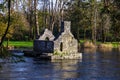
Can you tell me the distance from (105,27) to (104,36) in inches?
374

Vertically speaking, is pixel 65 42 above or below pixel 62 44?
above

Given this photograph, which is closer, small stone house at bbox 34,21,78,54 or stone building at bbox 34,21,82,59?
stone building at bbox 34,21,82,59

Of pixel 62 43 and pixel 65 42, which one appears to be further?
pixel 65 42

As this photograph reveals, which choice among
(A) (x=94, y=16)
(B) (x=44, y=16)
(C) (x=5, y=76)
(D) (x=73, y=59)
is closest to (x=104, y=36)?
(A) (x=94, y=16)

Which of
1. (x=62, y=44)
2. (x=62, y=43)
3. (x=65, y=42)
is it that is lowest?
(x=62, y=44)

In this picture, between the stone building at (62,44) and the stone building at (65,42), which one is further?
the stone building at (65,42)

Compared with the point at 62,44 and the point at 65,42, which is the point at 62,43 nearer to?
the point at 62,44

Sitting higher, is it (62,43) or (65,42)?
(65,42)

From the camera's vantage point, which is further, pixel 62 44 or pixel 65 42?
pixel 65 42

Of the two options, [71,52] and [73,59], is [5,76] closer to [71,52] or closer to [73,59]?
[73,59]

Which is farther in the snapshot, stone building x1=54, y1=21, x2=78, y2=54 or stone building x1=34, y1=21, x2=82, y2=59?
stone building x1=54, y1=21, x2=78, y2=54

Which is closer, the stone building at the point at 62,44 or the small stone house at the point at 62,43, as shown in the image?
the stone building at the point at 62,44

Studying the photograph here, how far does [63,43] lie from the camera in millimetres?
57500

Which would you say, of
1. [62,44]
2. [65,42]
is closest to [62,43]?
[62,44]
